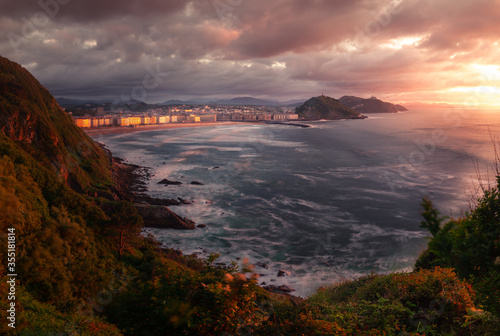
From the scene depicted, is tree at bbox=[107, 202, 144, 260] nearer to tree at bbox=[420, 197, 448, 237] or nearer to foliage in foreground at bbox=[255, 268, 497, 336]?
foliage in foreground at bbox=[255, 268, 497, 336]

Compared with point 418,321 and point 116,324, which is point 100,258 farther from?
point 418,321

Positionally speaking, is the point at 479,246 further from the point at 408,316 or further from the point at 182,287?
the point at 182,287

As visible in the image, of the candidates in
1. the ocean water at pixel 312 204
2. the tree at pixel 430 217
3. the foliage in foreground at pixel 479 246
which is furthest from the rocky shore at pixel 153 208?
the tree at pixel 430 217

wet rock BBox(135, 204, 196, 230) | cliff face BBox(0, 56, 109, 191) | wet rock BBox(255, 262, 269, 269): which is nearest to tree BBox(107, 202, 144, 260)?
wet rock BBox(255, 262, 269, 269)

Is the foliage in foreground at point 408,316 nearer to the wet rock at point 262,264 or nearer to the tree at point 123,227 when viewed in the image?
the tree at point 123,227

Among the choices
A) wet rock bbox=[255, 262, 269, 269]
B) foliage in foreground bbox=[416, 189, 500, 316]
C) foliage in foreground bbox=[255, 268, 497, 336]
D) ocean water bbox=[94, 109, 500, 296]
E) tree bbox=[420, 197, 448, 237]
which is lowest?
wet rock bbox=[255, 262, 269, 269]

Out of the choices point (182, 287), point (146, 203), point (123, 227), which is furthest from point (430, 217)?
point (146, 203)
